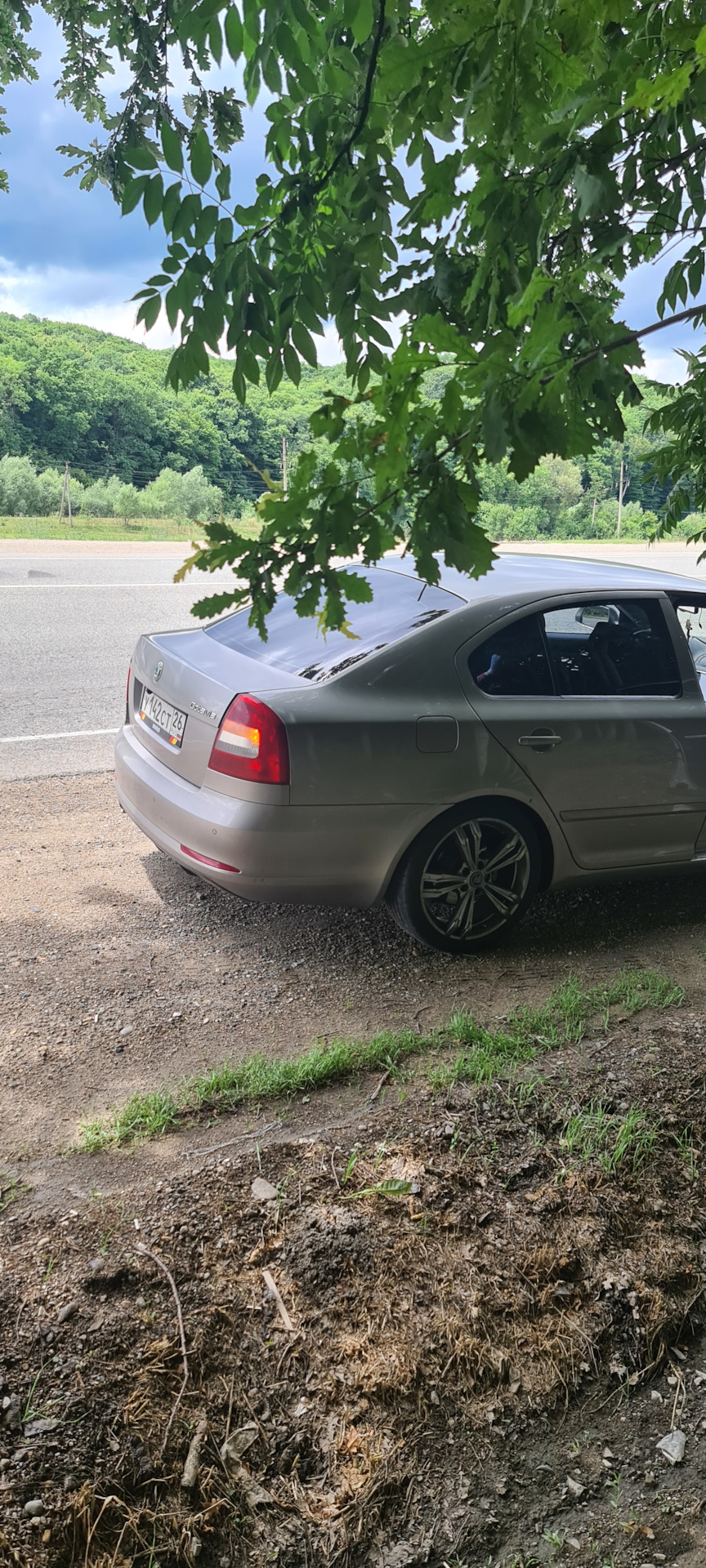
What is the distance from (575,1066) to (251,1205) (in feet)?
3.92

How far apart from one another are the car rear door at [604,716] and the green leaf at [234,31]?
81.5 inches

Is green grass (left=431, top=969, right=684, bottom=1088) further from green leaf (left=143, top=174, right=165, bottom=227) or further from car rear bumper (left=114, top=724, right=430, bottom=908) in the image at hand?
green leaf (left=143, top=174, right=165, bottom=227)

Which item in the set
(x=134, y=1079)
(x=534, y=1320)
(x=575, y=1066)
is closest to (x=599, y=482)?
(x=575, y=1066)

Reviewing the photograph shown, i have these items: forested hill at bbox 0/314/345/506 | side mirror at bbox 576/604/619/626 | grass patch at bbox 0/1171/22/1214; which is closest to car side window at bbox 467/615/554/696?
side mirror at bbox 576/604/619/626

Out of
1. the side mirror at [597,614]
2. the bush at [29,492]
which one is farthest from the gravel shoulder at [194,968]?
the bush at [29,492]

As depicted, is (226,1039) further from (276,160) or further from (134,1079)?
(276,160)

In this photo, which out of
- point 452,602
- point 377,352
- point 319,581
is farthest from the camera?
point 452,602

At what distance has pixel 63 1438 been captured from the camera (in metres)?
1.85

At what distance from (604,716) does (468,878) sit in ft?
2.98

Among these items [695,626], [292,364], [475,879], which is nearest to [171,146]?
[292,364]

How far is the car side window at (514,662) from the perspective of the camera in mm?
3949

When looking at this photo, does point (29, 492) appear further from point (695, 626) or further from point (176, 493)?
point (695, 626)

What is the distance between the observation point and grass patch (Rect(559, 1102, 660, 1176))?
8.89ft

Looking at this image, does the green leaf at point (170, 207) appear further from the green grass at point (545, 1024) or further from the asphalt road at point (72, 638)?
the asphalt road at point (72, 638)
